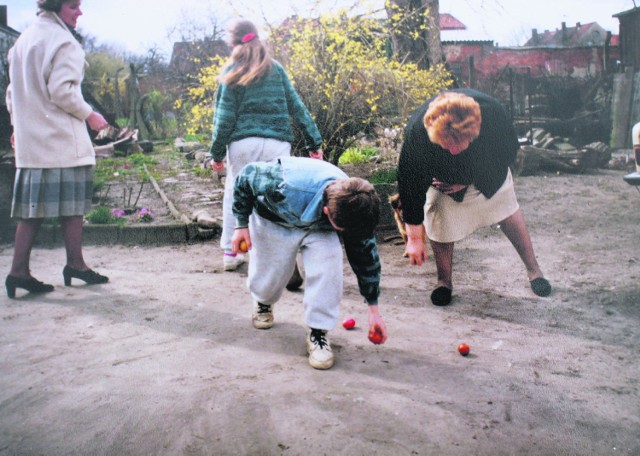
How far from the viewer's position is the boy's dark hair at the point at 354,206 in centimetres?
254

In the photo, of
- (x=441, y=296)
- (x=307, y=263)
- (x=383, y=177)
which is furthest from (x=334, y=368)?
(x=383, y=177)

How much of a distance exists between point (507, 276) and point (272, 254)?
7.13ft

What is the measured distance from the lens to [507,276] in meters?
4.45

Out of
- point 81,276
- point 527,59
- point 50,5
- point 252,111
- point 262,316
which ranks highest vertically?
point 527,59

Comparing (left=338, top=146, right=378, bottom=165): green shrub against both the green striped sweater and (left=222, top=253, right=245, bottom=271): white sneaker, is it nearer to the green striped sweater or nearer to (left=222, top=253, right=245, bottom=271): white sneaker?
(left=222, top=253, right=245, bottom=271): white sneaker

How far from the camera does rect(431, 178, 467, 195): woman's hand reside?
12.6ft

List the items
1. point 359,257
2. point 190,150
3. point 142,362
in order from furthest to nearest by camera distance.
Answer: point 190,150 → point 142,362 → point 359,257

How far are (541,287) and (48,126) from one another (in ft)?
11.4

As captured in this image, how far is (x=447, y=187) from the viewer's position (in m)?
3.87

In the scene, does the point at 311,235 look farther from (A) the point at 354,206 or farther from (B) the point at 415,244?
(B) the point at 415,244

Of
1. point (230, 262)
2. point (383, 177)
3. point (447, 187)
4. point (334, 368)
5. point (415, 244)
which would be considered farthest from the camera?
point (383, 177)

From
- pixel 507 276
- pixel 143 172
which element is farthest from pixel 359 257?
pixel 143 172

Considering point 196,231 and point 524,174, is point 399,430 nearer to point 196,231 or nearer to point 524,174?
point 196,231

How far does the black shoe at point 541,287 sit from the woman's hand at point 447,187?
846 millimetres
